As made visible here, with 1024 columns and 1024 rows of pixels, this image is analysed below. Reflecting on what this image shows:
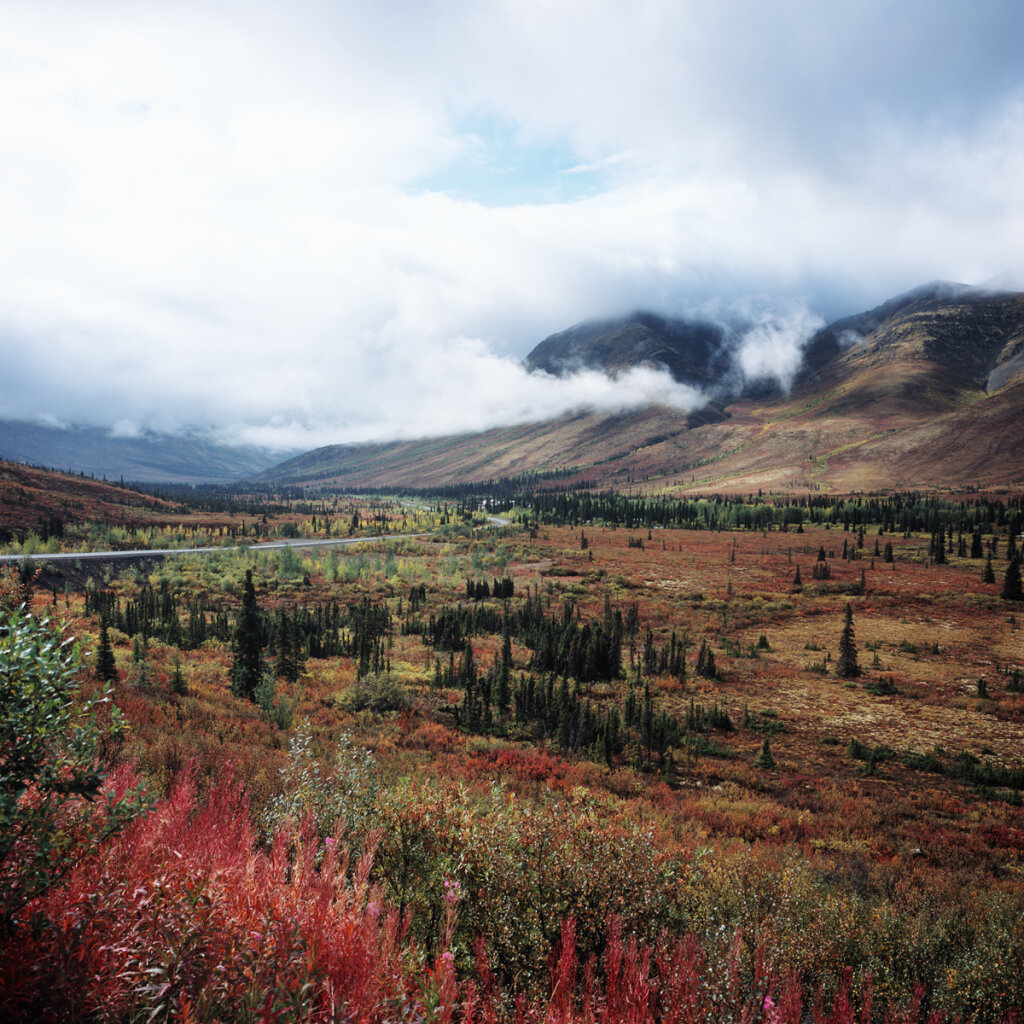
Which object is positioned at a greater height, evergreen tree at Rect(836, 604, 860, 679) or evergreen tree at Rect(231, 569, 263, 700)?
evergreen tree at Rect(231, 569, 263, 700)

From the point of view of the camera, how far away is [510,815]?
780cm

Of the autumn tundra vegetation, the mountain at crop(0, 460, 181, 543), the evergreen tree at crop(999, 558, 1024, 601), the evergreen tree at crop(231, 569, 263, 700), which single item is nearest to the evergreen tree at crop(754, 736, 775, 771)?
the autumn tundra vegetation

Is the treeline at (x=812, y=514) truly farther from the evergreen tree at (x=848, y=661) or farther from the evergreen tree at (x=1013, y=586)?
the evergreen tree at (x=848, y=661)

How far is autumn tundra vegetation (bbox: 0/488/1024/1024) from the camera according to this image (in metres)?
3.66

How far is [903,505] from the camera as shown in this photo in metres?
138

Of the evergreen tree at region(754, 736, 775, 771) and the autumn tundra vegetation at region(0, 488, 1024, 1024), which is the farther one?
the evergreen tree at region(754, 736, 775, 771)

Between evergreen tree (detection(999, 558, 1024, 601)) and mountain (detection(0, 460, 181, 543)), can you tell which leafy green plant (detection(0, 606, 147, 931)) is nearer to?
evergreen tree (detection(999, 558, 1024, 601))

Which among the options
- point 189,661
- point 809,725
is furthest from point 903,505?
point 189,661

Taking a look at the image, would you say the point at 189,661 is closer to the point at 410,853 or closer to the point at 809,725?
the point at 410,853

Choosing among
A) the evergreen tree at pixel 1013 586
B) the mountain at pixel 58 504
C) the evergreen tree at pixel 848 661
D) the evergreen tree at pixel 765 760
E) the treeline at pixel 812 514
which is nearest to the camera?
the evergreen tree at pixel 765 760

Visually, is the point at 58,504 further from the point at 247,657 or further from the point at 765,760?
the point at 765,760

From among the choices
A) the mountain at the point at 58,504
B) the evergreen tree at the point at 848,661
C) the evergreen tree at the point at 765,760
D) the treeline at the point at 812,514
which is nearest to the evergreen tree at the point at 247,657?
the evergreen tree at the point at 765,760

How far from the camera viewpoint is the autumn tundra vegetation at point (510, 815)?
3.66 meters

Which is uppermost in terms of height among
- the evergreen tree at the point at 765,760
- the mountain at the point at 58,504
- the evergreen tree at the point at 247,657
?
the mountain at the point at 58,504
